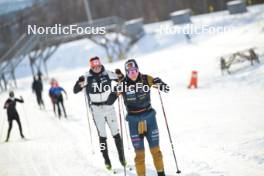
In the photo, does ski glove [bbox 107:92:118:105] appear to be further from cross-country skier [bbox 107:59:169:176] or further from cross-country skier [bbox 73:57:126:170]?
cross-country skier [bbox 73:57:126:170]

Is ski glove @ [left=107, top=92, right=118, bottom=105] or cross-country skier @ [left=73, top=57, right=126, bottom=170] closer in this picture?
ski glove @ [left=107, top=92, right=118, bottom=105]

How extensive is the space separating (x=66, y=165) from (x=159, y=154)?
343 cm

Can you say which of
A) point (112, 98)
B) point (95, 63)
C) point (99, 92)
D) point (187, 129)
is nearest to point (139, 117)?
point (112, 98)

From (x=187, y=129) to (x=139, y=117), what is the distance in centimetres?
504

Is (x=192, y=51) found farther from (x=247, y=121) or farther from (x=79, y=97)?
(x=247, y=121)

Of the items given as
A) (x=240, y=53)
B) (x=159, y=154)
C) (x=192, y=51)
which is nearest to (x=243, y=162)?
(x=159, y=154)

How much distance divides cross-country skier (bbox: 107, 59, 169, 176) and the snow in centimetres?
84

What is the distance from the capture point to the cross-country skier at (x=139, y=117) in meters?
8.35

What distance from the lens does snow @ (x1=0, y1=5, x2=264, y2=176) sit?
9.59 meters

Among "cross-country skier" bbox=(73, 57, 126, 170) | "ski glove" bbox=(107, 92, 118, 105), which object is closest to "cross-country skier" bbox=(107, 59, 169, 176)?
"ski glove" bbox=(107, 92, 118, 105)

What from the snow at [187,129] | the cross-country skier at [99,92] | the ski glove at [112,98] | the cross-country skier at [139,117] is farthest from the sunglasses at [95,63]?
the snow at [187,129]

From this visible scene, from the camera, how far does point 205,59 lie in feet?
93.5

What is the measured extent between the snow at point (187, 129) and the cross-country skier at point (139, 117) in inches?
33.0

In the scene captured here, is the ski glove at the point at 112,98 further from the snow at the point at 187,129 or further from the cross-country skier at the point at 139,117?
the snow at the point at 187,129
